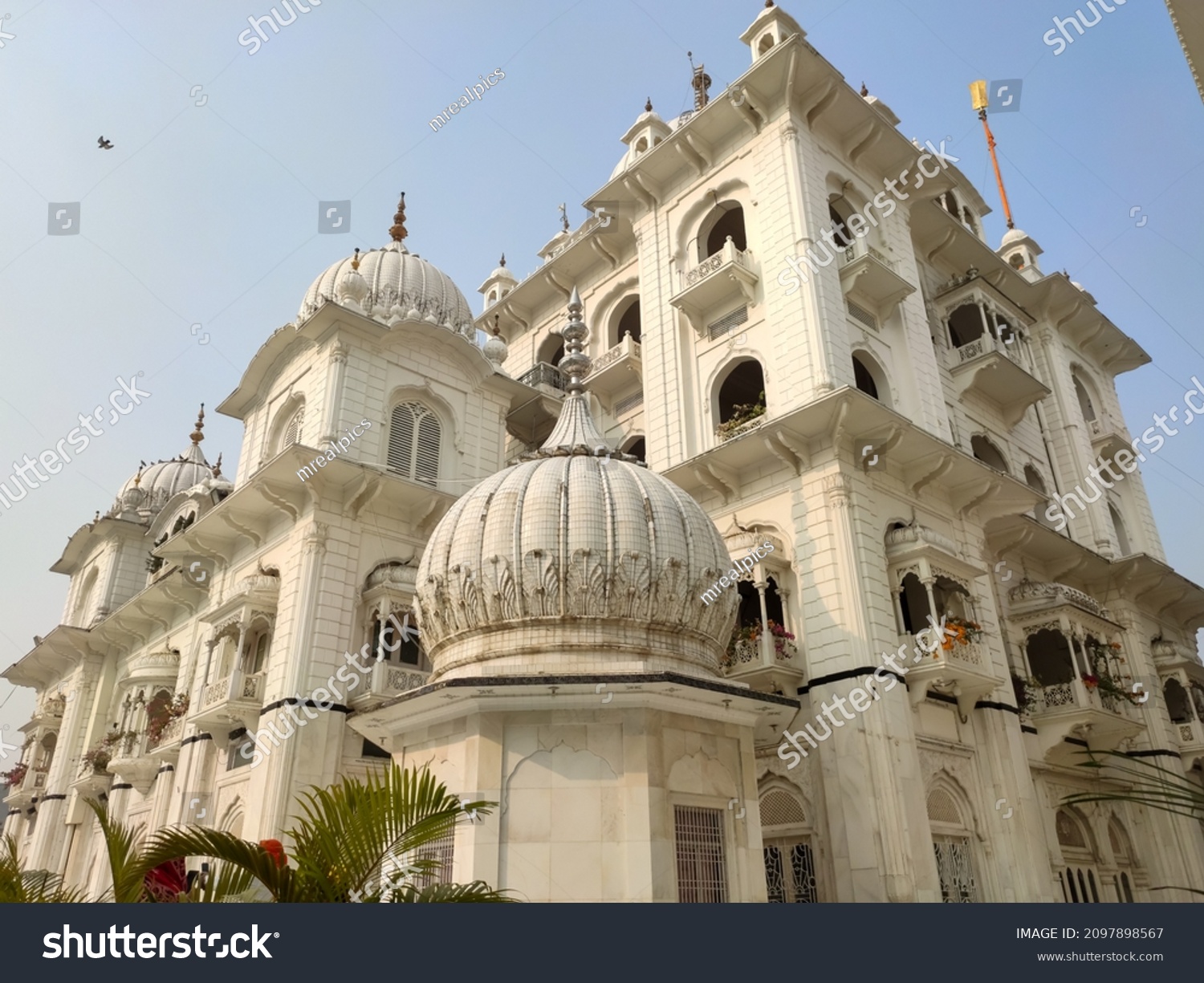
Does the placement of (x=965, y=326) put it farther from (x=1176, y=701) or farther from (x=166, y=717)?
(x=166, y=717)

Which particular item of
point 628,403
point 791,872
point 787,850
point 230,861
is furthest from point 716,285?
point 230,861

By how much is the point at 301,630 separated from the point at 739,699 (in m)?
10.9

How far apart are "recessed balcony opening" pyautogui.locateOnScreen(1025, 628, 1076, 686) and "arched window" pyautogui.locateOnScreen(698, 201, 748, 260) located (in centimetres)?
1351

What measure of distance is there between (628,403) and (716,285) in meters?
4.96

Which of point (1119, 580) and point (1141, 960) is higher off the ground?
point (1119, 580)

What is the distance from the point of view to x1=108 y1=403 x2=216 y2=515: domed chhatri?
35.4 meters

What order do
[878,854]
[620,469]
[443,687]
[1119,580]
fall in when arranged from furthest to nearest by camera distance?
[1119,580], [878,854], [620,469], [443,687]

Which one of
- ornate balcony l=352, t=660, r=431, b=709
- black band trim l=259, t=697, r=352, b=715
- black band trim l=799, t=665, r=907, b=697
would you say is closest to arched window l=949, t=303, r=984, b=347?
black band trim l=799, t=665, r=907, b=697

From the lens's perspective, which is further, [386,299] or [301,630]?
[386,299]

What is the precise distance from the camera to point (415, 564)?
2122 cm

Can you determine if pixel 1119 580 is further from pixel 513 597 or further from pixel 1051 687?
pixel 513 597

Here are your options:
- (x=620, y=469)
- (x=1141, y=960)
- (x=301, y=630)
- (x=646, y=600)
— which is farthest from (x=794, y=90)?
(x=1141, y=960)

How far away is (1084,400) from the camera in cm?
3138

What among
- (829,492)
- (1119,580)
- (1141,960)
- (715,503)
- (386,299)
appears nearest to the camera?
(1141,960)
